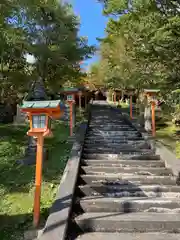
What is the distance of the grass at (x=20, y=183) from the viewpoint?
5.14m

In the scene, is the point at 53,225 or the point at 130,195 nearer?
the point at 53,225

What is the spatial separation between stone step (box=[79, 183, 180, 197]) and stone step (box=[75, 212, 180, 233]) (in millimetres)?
1009

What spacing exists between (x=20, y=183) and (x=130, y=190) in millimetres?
2609

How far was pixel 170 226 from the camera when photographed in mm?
4711

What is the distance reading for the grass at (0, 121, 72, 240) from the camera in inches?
202

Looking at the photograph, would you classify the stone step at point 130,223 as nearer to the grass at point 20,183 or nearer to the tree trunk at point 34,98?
the grass at point 20,183

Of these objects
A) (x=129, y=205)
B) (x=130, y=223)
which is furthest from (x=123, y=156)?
(x=130, y=223)

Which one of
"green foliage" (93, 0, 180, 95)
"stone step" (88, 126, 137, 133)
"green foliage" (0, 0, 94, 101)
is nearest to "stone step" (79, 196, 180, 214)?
"green foliage" (93, 0, 180, 95)

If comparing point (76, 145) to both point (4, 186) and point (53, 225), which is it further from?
point (53, 225)

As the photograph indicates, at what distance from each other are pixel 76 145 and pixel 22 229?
12.6 ft

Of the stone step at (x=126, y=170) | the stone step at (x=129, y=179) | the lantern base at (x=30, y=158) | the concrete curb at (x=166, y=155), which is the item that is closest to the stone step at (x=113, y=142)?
the concrete curb at (x=166, y=155)

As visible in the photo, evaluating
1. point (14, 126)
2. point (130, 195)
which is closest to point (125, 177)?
point (130, 195)

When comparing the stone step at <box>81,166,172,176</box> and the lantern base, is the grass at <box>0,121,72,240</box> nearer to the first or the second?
the lantern base

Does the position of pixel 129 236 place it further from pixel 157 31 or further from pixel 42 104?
pixel 157 31
